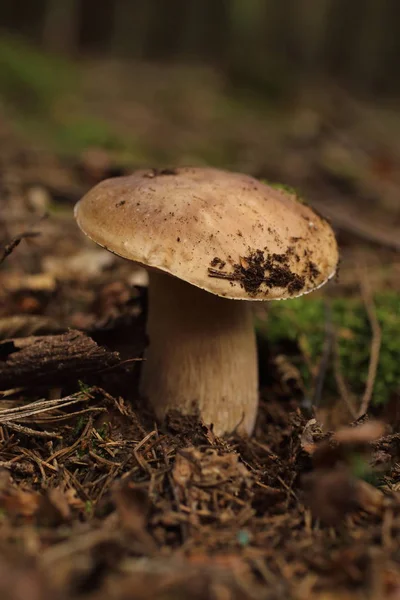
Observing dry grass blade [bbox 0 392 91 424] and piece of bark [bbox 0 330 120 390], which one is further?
piece of bark [bbox 0 330 120 390]

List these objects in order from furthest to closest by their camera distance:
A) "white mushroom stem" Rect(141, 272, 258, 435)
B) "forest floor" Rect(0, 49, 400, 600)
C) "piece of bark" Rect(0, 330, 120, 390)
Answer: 1. "white mushroom stem" Rect(141, 272, 258, 435)
2. "piece of bark" Rect(0, 330, 120, 390)
3. "forest floor" Rect(0, 49, 400, 600)

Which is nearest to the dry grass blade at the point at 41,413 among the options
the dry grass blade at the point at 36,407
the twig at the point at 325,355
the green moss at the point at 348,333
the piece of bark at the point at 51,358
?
the dry grass blade at the point at 36,407

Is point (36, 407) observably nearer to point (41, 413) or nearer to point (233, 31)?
point (41, 413)

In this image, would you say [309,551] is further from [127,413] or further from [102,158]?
[102,158]

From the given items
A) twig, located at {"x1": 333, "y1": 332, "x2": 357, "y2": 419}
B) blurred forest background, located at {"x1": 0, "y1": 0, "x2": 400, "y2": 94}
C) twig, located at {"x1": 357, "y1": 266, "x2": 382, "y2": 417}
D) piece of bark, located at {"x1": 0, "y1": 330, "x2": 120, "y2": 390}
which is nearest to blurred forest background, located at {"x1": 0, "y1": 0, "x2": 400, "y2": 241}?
blurred forest background, located at {"x1": 0, "y1": 0, "x2": 400, "y2": 94}

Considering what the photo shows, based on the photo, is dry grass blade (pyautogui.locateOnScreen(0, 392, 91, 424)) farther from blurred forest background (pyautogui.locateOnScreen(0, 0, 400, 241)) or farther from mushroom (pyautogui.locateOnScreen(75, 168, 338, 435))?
blurred forest background (pyautogui.locateOnScreen(0, 0, 400, 241))

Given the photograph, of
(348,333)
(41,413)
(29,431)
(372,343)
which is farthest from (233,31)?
(29,431)

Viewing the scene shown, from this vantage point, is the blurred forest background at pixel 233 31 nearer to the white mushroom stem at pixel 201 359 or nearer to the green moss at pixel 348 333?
the green moss at pixel 348 333
